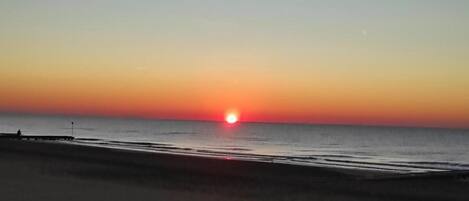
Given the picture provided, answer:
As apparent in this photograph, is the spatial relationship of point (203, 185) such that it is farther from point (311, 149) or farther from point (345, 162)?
point (311, 149)

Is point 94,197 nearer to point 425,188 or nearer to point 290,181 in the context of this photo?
point 290,181

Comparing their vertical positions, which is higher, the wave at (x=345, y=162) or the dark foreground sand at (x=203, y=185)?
the wave at (x=345, y=162)

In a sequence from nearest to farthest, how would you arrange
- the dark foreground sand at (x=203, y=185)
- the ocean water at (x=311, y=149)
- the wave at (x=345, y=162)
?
the dark foreground sand at (x=203, y=185) < the wave at (x=345, y=162) < the ocean water at (x=311, y=149)

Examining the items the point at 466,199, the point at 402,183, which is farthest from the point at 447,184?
the point at 466,199

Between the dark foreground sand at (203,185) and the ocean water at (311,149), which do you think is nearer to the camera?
the dark foreground sand at (203,185)

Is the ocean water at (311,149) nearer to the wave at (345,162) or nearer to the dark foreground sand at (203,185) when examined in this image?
the wave at (345,162)

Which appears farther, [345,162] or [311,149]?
[311,149]

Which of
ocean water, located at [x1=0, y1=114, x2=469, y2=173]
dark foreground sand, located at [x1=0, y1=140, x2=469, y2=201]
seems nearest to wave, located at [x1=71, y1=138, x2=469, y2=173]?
ocean water, located at [x1=0, y1=114, x2=469, y2=173]

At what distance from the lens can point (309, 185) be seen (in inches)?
803

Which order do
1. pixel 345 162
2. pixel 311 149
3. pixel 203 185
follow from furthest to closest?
1. pixel 311 149
2. pixel 345 162
3. pixel 203 185

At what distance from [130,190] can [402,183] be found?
1042cm

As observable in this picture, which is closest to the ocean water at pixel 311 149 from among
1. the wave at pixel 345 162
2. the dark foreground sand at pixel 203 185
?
the wave at pixel 345 162

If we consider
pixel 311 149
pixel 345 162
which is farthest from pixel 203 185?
pixel 311 149

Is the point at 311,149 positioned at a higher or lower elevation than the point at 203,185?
higher
